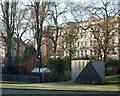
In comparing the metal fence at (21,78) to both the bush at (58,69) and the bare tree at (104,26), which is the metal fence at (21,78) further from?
the bare tree at (104,26)

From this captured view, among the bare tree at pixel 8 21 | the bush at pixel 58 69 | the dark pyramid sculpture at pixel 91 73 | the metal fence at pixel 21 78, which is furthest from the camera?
the bare tree at pixel 8 21

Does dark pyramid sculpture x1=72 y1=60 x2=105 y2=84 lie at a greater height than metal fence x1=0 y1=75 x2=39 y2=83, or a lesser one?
greater

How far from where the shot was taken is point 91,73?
1013 inches

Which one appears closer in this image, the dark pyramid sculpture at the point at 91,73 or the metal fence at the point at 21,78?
the dark pyramid sculpture at the point at 91,73

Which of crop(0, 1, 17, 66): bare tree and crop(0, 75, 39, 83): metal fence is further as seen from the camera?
crop(0, 1, 17, 66): bare tree

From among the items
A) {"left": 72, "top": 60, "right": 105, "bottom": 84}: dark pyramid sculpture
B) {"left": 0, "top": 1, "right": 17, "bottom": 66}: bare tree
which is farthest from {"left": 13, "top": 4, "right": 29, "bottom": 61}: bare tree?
{"left": 72, "top": 60, "right": 105, "bottom": 84}: dark pyramid sculpture

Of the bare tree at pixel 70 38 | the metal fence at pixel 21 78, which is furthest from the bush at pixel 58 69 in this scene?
the bare tree at pixel 70 38

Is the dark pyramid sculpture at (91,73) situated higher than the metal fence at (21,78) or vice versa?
the dark pyramid sculpture at (91,73)

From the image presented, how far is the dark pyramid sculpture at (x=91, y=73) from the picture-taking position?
995 inches

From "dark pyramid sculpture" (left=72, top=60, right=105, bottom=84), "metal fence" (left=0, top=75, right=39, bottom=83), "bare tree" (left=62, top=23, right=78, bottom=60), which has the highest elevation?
"bare tree" (left=62, top=23, right=78, bottom=60)

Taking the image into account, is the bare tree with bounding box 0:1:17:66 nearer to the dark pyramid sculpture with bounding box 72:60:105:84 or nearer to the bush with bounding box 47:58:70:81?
the bush with bounding box 47:58:70:81

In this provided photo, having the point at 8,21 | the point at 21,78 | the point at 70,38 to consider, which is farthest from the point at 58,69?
the point at 8,21

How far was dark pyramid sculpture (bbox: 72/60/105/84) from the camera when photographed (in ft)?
82.9

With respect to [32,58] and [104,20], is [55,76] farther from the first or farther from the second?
[104,20]
